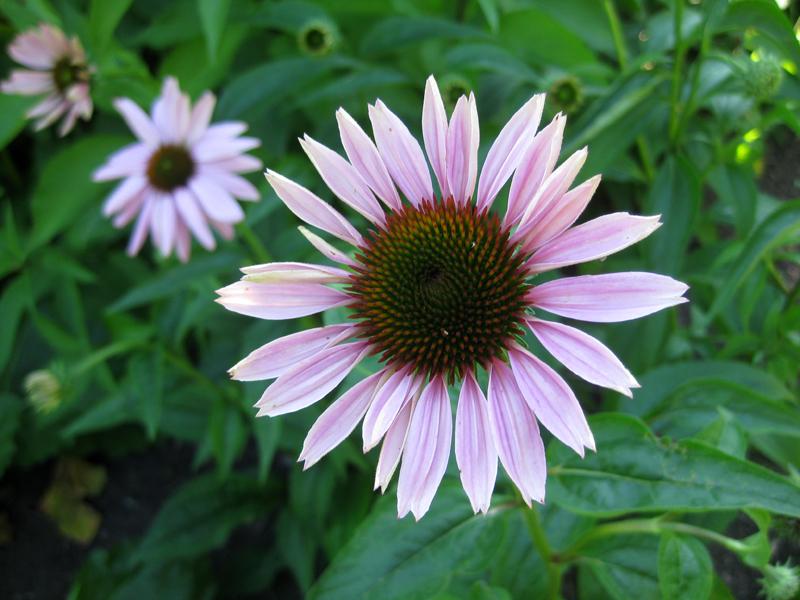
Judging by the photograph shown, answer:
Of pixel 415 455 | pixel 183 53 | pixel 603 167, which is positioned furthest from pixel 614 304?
pixel 183 53

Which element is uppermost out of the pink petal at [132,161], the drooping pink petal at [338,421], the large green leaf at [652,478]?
the pink petal at [132,161]

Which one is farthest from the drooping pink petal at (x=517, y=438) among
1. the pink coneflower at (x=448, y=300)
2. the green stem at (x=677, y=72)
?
the green stem at (x=677, y=72)

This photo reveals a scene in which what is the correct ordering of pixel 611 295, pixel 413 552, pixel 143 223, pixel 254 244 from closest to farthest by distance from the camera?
pixel 611 295 < pixel 413 552 < pixel 254 244 < pixel 143 223

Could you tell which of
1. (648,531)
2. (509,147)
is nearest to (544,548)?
(648,531)

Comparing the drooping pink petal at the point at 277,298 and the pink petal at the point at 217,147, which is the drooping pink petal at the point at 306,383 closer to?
the drooping pink petal at the point at 277,298

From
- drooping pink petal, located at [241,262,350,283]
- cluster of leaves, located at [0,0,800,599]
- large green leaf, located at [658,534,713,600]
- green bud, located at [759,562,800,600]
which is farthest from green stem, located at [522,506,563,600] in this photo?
drooping pink petal, located at [241,262,350,283]

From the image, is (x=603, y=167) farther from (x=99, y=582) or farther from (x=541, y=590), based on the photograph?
(x=99, y=582)

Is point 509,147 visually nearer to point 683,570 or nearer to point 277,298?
point 277,298

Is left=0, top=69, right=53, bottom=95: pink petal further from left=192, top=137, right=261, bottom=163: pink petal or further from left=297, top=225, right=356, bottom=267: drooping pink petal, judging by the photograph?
left=297, top=225, right=356, bottom=267: drooping pink petal
